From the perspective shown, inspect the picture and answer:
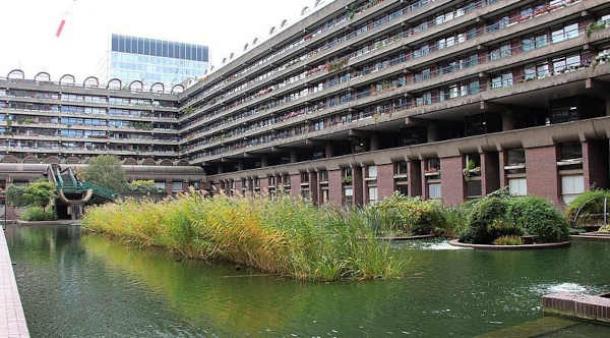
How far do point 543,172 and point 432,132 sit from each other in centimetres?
1423

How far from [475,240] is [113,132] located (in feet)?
299

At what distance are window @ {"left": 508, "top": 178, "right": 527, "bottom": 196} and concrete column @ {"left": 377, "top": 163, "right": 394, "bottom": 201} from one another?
44.3ft

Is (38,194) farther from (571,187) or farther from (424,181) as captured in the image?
(571,187)

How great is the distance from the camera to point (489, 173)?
43156 millimetres

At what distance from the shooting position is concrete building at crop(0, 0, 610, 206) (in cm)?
3709

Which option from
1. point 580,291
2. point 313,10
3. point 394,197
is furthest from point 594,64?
point 313,10

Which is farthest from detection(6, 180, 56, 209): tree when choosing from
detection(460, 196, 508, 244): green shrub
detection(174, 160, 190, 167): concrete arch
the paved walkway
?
detection(460, 196, 508, 244): green shrub

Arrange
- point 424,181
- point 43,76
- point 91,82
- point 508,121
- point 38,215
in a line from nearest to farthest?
point 508,121 < point 424,181 < point 38,215 < point 43,76 < point 91,82

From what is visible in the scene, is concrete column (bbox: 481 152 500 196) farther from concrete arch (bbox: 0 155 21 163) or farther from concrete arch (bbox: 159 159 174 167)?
concrete arch (bbox: 0 155 21 163)

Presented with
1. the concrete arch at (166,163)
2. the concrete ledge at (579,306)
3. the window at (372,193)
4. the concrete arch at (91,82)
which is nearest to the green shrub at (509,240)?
the concrete ledge at (579,306)

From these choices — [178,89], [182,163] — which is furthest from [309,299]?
[178,89]

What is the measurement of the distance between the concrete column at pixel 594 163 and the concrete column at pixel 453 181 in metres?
10.8

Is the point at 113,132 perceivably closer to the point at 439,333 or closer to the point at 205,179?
the point at 205,179

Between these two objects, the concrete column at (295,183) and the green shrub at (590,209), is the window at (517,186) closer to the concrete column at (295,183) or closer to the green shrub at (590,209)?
the green shrub at (590,209)
